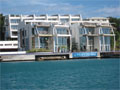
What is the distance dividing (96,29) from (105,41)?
4.36 m

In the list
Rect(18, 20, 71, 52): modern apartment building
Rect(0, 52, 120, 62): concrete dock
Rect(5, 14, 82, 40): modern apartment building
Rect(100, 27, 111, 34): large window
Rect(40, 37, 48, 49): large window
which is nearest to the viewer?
Rect(0, 52, 120, 62): concrete dock

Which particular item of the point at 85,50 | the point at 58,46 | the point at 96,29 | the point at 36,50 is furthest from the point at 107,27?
the point at 36,50

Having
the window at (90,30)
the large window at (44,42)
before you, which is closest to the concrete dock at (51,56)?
the large window at (44,42)

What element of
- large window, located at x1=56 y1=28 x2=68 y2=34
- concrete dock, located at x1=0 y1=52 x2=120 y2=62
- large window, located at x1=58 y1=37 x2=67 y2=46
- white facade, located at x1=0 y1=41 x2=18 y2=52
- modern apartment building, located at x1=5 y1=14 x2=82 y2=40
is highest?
modern apartment building, located at x1=5 y1=14 x2=82 y2=40

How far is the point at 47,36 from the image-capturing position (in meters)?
83.8

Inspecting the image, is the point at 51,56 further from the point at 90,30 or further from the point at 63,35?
the point at 90,30

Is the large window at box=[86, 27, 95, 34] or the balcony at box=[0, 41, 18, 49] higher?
the large window at box=[86, 27, 95, 34]

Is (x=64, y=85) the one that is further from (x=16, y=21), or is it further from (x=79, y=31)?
(x=16, y=21)

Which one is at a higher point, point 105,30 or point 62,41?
point 105,30

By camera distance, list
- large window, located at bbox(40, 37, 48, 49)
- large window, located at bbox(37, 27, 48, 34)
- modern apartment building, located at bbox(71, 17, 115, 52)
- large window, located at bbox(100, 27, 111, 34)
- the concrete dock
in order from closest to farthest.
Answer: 1. the concrete dock
2. large window, located at bbox(40, 37, 48, 49)
3. large window, located at bbox(37, 27, 48, 34)
4. modern apartment building, located at bbox(71, 17, 115, 52)
5. large window, located at bbox(100, 27, 111, 34)

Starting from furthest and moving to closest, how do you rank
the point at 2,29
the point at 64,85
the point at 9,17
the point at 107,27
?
the point at 2,29 < the point at 9,17 < the point at 107,27 < the point at 64,85

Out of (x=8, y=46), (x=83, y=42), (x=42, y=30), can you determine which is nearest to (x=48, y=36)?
(x=42, y=30)

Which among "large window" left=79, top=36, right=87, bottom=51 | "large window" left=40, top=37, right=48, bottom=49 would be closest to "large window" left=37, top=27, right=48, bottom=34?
"large window" left=40, top=37, right=48, bottom=49

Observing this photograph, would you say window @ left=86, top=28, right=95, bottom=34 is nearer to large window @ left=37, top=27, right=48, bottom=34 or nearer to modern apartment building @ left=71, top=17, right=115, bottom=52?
modern apartment building @ left=71, top=17, right=115, bottom=52
